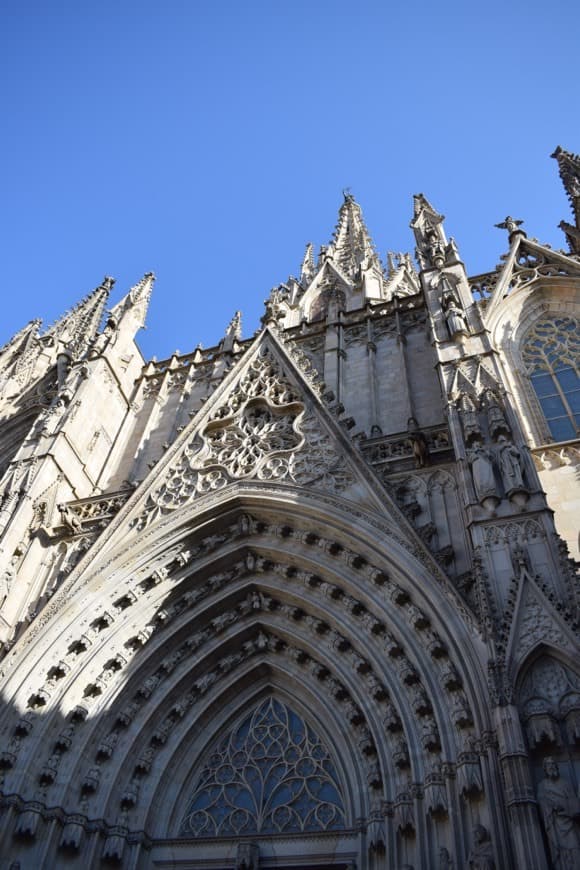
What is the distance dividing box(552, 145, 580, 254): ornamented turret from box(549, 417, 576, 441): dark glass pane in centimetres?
554

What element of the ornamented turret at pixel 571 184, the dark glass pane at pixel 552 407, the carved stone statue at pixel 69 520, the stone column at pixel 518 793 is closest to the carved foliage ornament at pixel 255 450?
the carved stone statue at pixel 69 520

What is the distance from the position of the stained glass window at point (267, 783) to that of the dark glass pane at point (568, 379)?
7.23m

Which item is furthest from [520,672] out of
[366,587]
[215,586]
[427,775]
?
[215,586]

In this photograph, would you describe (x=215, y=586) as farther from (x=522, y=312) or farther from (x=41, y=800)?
(x=522, y=312)

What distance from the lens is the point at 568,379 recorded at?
40.5 ft

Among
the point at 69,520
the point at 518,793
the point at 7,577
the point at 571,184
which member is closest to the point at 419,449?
the point at 518,793

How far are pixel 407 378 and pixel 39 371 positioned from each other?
1423 centimetres

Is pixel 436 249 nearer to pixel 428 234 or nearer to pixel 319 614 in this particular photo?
pixel 428 234

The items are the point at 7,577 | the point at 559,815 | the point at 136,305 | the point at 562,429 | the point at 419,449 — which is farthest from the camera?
the point at 136,305

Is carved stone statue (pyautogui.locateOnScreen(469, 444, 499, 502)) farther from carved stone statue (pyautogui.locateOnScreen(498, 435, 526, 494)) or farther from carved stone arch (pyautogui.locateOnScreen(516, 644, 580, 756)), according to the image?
carved stone arch (pyautogui.locateOnScreen(516, 644, 580, 756))

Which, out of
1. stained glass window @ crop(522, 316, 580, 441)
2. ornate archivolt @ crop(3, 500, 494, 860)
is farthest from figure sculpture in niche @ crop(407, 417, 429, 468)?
stained glass window @ crop(522, 316, 580, 441)

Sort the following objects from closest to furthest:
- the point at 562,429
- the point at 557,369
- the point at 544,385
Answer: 1. the point at 562,429
2. the point at 544,385
3. the point at 557,369

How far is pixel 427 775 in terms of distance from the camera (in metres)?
7.23

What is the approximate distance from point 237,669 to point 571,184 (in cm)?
1384
